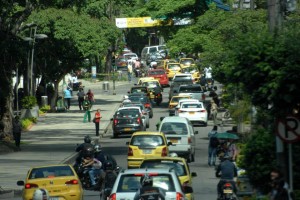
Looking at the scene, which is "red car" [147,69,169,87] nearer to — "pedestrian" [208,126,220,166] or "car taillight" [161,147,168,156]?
"pedestrian" [208,126,220,166]

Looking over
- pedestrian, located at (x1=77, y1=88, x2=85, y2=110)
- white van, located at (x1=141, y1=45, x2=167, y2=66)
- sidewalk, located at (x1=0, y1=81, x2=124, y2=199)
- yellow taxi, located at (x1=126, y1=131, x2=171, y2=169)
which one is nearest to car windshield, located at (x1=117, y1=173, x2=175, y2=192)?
sidewalk, located at (x1=0, y1=81, x2=124, y2=199)

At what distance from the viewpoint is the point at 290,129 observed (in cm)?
1920

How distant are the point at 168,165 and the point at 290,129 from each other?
749 centimetres

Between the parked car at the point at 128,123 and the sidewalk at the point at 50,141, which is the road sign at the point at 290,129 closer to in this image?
the sidewalk at the point at 50,141

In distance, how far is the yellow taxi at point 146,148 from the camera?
123 feet

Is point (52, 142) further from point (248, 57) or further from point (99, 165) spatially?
point (248, 57)

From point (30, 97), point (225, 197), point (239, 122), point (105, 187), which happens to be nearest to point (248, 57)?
point (225, 197)

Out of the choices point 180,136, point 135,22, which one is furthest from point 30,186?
point 135,22

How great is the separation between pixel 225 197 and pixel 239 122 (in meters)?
20.2

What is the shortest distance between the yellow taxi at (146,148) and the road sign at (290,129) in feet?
60.0

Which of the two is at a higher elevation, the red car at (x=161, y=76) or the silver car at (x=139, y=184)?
the red car at (x=161, y=76)

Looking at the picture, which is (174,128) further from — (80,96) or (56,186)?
(80,96)

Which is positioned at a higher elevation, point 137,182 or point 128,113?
point 128,113

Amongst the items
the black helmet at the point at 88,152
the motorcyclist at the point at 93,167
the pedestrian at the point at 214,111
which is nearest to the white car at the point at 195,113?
the pedestrian at the point at 214,111
